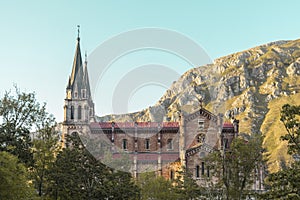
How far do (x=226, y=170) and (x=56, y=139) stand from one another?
2092 centimetres

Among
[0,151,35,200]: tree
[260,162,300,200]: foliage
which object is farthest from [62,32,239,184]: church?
[260,162,300,200]: foliage

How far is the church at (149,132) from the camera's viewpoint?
8131 cm

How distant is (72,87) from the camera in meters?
86.1

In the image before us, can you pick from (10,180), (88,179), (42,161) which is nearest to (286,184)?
(10,180)

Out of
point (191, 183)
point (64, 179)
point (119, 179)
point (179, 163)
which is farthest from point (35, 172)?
point (179, 163)

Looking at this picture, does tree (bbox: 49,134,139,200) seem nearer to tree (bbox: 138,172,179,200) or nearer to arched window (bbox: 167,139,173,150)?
tree (bbox: 138,172,179,200)

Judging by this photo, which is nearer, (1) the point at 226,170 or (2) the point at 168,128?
(1) the point at 226,170

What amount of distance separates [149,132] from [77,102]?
53.1 feet

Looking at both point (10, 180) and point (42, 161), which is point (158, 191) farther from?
point (10, 180)

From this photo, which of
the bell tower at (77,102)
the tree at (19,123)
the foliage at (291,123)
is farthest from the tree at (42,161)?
the bell tower at (77,102)

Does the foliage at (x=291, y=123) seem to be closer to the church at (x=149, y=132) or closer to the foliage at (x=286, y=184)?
the foliage at (x=286, y=184)

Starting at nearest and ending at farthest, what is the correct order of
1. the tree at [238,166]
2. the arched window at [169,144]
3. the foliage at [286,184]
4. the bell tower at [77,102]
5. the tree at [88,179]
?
the foliage at [286,184]
the tree at [238,166]
the tree at [88,179]
the bell tower at [77,102]
the arched window at [169,144]

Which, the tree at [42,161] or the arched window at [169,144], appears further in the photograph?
the arched window at [169,144]

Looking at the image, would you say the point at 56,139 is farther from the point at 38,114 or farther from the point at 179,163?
the point at 179,163
